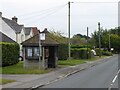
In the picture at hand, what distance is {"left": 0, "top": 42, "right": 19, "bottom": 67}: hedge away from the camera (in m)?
39.8

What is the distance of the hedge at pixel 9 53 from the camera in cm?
3978

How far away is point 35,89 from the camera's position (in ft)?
66.4

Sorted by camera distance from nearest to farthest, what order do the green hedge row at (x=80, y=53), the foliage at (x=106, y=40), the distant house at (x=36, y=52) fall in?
the distant house at (x=36, y=52)
the green hedge row at (x=80, y=53)
the foliage at (x=106, y=40)

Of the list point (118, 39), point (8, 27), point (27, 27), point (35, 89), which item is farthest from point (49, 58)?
point (118, 39)

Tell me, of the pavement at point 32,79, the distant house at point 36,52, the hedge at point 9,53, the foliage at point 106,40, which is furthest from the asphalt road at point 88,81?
the foliage at point 106,40

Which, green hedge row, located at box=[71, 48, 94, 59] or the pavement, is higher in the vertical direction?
green hedge row, located at box=[71, 48, 94, 59]

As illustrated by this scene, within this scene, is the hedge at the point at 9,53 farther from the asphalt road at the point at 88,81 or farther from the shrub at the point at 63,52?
the shrub at the point at 63,52

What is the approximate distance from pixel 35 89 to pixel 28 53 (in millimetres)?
18367

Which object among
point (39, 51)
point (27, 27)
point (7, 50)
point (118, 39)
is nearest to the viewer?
point (39, 51)

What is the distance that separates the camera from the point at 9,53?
41.4m

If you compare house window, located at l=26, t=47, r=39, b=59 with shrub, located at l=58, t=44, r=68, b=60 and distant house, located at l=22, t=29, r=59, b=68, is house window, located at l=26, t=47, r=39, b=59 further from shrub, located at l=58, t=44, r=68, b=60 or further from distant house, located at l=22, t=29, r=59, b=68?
shrub, located at l=58, t=44, r=68, b=60

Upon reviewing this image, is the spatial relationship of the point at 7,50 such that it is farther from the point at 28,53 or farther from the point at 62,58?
the point at 62,58

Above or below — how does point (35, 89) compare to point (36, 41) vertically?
below

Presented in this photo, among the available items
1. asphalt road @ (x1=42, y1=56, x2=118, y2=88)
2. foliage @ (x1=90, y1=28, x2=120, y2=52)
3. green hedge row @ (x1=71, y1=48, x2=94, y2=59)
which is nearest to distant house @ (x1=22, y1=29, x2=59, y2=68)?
asphalt road @ (x1=42, y1=56, x2=118, y2=88)
